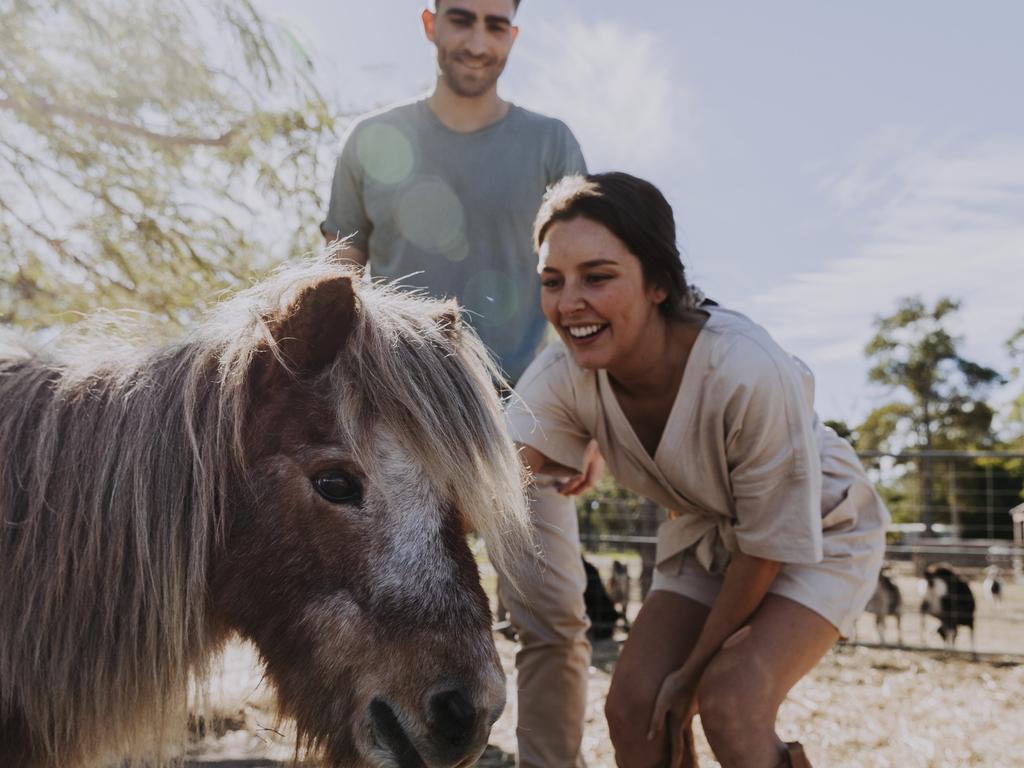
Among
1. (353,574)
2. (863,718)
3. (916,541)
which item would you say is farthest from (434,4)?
(916,541)

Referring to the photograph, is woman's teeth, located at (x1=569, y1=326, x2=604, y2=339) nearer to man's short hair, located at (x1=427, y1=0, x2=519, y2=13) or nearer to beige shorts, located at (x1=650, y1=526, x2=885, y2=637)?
beige shorts, located at (x1=650, y1=526, x2=885, y2=637)

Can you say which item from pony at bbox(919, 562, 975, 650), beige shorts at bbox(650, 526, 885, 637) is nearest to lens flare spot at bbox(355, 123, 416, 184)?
beige shorts at bbox(650, 526, 885, 637)

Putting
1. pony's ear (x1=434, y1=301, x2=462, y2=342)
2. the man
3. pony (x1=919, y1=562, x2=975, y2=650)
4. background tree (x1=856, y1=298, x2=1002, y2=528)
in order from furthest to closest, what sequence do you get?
background tree (x1=856, y1=298, x2=1002, y2=528) → pony (x1=919, y1=562, x2=975, y2=650) → the man → pony's ear (x1=434, y1=301, x2=462, y2=342)

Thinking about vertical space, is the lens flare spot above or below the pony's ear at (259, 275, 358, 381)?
above

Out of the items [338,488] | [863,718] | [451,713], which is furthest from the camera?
[863,718]

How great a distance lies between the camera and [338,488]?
1.57 metres

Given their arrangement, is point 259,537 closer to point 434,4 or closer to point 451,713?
point 451,713

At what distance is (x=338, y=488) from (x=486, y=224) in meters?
1.51

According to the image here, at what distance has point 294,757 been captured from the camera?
5.46 feet

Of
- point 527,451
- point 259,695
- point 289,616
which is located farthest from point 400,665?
point 527,451

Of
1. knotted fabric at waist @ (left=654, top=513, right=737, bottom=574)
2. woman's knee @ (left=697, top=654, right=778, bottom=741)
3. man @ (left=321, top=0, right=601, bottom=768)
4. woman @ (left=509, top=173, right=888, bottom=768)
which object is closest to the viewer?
woman's knee @ (left=697, top=654, right=778, bottom=741)

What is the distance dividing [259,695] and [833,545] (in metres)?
1.67

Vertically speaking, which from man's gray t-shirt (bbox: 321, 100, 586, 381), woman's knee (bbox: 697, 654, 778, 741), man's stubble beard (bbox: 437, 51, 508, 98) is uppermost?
man's stubble beard (bbox: 437, 51, 508, 98)

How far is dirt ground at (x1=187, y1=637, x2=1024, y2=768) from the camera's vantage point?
2.88m
